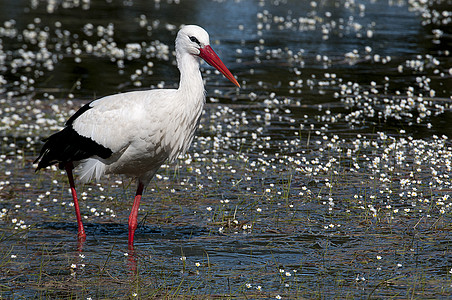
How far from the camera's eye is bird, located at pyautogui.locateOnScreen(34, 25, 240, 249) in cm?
677

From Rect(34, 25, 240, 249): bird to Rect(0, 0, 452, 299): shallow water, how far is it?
771mm

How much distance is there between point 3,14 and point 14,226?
15262 mm

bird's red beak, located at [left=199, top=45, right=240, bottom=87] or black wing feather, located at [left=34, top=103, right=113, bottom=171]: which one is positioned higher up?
bird's red beak, located at [left=199, top=45, right=240, bottom=87]

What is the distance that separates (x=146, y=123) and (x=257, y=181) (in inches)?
95.7

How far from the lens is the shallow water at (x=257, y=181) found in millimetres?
6168

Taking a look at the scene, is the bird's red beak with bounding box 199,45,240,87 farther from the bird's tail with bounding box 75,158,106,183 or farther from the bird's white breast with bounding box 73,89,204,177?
the bird's tail with bounding box 75,158,106,183

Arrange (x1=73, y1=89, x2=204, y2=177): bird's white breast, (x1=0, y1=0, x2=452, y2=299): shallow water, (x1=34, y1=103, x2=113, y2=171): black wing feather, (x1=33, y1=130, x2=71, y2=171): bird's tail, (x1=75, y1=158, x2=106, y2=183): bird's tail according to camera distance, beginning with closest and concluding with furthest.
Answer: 1. (x1=0, y1=0, x2=452, y2=299): shallow water
2. (x1=73, y1=89, x2=204, y2=177): bird's white breast
3. (x1=34, y1=103, x2=113, y2=171): black wing feather
4. (x1=75, y1=158, x2=106, y2=183): bird's tail
5. (x1=33, y1=130, x2=71, y2=171): bird's tail

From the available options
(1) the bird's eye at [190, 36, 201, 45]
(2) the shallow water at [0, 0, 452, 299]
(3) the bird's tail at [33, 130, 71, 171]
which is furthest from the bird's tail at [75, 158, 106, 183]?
(1) the bird's eye at [190, 36, 201, 45]

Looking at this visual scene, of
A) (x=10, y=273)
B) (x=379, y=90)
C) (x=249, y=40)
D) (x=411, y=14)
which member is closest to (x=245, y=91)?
(x=379, y=90)

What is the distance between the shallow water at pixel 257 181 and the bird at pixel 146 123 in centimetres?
77

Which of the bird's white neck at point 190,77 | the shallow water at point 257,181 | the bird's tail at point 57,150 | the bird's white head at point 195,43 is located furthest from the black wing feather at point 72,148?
the bird's white head at point 195,43

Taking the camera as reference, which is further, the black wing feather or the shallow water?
the black wing feather

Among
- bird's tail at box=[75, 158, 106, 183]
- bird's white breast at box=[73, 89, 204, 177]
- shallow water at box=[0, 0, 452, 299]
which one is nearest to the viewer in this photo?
shallow water at box=[0, 0, 452, 299]

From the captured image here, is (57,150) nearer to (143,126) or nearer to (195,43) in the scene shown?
(143,126)
